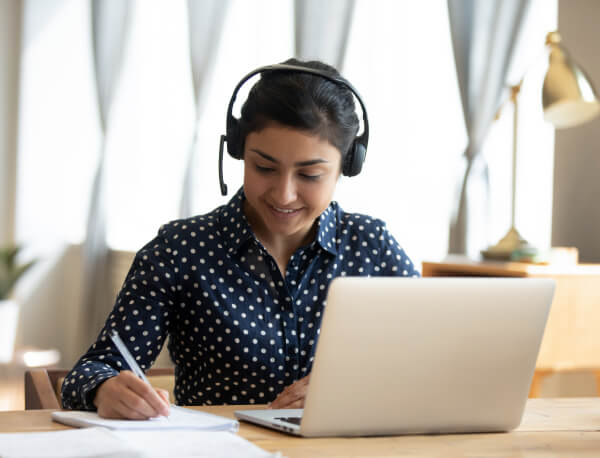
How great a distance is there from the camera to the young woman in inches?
54.8

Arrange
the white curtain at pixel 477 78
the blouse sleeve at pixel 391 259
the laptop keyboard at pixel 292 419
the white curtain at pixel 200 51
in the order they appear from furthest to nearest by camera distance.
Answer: the white curtain at pixel 200 51 < the white curtain at pixel 477 78 < the blouse sleeve at pixel 391 259 < the laptop keyboard at pixel 292 419

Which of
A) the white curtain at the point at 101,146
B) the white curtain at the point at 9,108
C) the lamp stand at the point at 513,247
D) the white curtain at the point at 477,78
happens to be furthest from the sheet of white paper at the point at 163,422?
the white curtain at the point at 9,108

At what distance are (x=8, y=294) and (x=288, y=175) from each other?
316 centimetres

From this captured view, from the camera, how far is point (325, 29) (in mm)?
3564

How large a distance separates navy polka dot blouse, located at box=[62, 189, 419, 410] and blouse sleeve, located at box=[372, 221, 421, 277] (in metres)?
0.13

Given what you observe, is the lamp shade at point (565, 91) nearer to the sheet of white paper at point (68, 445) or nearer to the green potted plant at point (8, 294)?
the sheet of white paper at point (68, 445)

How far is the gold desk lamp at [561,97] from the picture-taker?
260 centimetres

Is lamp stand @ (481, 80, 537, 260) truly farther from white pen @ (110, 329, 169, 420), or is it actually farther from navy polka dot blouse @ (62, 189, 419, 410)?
white pen @ (110, 329, 169, 420)

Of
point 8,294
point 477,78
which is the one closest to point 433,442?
point 477,78

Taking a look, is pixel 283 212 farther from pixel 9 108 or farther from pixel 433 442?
pixel 9 108

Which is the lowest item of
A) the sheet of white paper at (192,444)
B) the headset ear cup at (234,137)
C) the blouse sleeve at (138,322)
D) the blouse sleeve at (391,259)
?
the sheet of white paper at (192,444)

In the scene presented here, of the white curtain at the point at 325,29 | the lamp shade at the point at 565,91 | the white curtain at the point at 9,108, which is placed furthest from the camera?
the white curtain at the point at 9,108

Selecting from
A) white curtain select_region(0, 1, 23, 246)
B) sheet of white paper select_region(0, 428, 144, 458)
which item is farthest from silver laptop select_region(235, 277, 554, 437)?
white curtain select_region(0, 1, 23, 246)

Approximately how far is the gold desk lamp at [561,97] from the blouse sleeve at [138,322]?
157 cm
